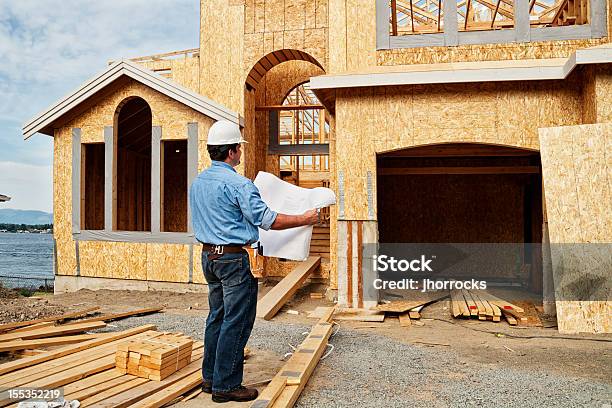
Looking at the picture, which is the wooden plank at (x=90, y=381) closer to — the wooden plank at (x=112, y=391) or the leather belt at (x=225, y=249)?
the wooden plank at (x=112, y=391)

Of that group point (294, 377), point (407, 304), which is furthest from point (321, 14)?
point (294, 377)

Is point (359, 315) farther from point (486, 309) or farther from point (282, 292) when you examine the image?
point (486, 309)

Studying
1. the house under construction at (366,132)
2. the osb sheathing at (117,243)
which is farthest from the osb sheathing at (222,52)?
the osb sheathing at (117,243)

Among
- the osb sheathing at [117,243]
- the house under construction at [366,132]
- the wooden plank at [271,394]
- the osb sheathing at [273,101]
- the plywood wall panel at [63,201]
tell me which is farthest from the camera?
the osb sheathing at [273,101]

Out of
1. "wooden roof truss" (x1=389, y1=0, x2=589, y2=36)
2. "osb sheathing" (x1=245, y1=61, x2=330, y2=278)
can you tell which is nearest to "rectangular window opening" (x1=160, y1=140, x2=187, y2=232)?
"osb sheathing" (x1=245, y1=61, x2=330, y2=278)

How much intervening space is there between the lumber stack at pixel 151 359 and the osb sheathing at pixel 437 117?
5092mm

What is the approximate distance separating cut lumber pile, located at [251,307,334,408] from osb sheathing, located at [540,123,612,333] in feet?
13.1

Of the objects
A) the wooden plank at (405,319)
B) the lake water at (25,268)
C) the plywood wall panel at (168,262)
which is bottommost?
the lake water at (25,268)

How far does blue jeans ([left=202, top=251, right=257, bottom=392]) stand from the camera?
13.8ft

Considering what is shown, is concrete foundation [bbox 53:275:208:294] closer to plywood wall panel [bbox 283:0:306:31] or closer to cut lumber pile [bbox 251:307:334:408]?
cut lumber pile [bbox 251:307:334:408]

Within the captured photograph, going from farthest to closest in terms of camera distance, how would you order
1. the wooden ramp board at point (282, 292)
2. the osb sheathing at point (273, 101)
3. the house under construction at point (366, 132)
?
1. the osb sheathing at point (273, 101)
2. the wooden ramp board at point (282, 292)
3. the house under construction at point (366, 132)

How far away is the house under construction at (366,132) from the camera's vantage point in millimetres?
8453

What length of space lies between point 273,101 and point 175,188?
420 centimetres

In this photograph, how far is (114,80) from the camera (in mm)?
11875
